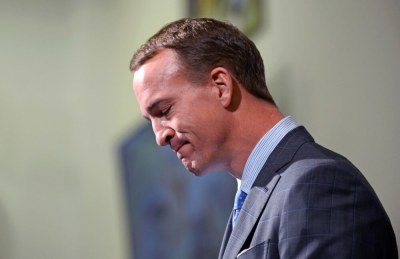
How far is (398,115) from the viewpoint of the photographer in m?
3.11

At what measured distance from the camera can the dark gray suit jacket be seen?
196 cm

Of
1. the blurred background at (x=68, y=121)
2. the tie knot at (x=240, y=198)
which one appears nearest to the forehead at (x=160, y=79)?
the tie knot at (x=240, y=198)

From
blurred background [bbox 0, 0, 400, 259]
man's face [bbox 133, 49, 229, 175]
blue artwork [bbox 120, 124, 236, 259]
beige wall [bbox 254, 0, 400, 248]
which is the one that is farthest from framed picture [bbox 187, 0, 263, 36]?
man's face [bbox 133, 49, 229, 175]

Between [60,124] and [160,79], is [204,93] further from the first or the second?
[60,124]

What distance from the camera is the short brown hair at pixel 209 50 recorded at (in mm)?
2400

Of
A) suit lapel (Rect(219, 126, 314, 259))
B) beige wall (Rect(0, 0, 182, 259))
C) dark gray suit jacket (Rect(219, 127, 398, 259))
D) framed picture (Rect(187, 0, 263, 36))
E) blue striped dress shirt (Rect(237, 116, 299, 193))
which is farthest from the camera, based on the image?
beige wall (Rect(0, 0, 182, 259))

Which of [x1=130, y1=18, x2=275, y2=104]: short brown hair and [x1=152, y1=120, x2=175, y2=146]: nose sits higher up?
[x1=130, y1=18, x2=275, y2=104]: short brown hair

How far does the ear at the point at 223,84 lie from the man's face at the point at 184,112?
0.01 metres

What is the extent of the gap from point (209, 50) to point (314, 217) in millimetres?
691

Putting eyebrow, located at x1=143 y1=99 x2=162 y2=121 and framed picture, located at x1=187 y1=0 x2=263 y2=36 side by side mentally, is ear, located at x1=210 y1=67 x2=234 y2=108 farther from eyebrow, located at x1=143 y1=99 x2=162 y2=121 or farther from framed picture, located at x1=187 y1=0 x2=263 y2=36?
framed picture, located at x1=187 y1=0 x2=263 y2=36

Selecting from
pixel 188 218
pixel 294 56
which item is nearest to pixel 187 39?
pixel 294 56

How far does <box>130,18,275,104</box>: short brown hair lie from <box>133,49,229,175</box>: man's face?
3 centimetres

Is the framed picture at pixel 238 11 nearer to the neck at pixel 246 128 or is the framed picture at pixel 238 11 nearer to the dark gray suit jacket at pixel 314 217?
the neck at pixel 246 128

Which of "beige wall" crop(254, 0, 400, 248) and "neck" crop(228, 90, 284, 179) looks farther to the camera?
"beige wall" crop(254, 0, 400, 248)
